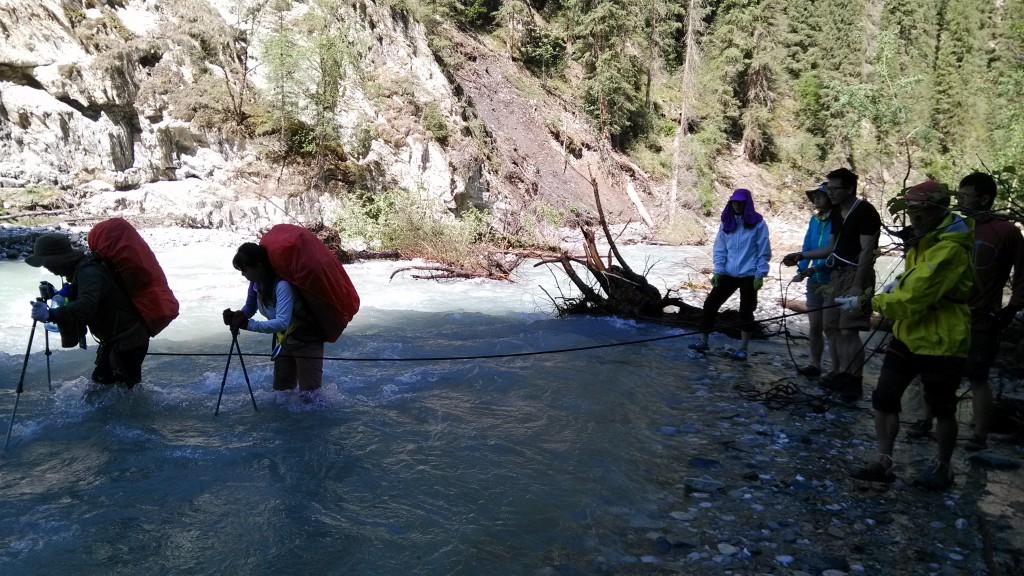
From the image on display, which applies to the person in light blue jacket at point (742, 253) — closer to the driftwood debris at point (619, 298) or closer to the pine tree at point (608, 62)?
the driftwood debris at point (619, 298)

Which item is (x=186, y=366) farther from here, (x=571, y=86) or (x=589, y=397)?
(x=571, y=86)

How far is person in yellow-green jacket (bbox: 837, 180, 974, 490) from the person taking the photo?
312 cm

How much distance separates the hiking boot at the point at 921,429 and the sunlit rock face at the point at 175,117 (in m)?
13.5

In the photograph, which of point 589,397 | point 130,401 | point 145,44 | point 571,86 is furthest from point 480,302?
point 571,86

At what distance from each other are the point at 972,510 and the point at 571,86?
92.5ft

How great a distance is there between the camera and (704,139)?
98.6ft

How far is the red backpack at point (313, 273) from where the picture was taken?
4168 mm

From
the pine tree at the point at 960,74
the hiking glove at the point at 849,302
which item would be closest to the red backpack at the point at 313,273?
the hiking glove at the point at 849,302

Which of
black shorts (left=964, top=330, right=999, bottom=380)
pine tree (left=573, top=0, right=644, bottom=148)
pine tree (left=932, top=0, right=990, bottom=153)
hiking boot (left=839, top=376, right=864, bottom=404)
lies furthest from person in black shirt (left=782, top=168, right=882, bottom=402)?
pine tree (left=932, top=0, right=990, bottom=153)

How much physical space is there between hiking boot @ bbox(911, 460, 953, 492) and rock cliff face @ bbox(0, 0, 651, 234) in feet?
48.9

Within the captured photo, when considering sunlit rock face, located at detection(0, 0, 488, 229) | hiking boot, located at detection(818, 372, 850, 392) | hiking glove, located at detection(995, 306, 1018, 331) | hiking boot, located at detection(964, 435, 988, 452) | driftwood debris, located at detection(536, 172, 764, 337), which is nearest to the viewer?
hiking glove, located at detection(995, 306, 1018, 331)

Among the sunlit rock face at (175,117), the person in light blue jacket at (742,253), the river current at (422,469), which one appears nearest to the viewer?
the river current at (422,469)

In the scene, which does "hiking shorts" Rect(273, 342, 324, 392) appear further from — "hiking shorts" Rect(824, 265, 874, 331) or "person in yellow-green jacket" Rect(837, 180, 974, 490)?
"hiking shorts" Rect(824, 265, 874, 331)

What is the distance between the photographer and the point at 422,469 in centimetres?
409
